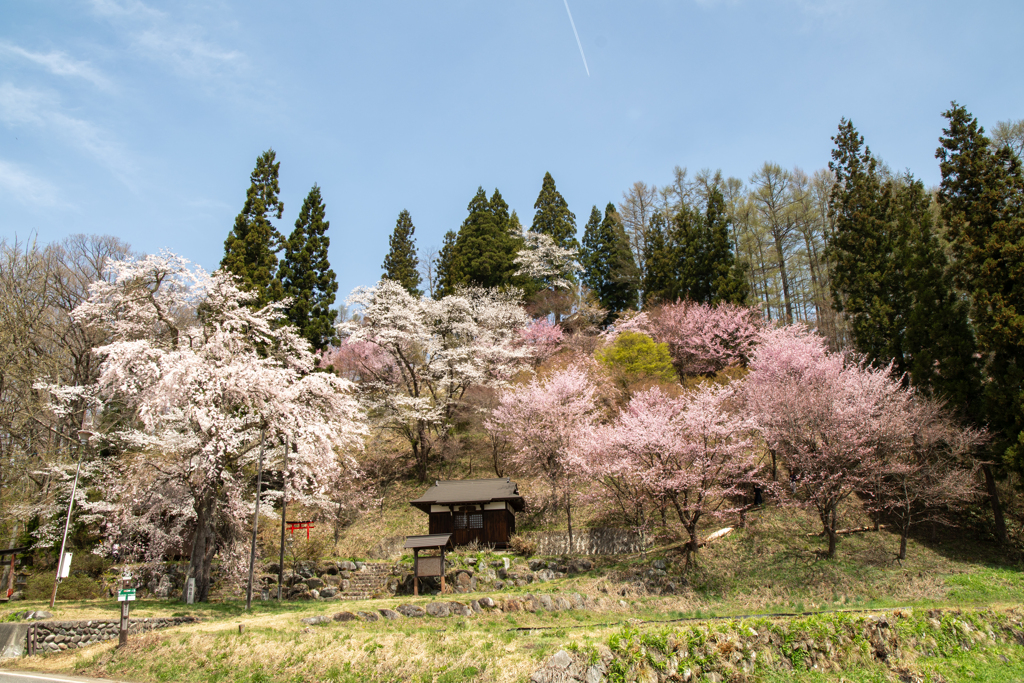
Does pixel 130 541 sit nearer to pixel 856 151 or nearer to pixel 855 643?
pixel 855 643

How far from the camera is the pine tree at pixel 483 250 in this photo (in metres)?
39.5

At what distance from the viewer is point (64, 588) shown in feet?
58.5

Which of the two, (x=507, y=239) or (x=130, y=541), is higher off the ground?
(x=507, y=239)

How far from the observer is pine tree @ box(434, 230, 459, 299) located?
1594 inches

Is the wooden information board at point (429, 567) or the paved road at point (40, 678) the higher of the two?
the wooden information board at point (429, 567)

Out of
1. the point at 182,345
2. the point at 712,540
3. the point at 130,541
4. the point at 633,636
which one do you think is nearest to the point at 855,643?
the point at 633,636

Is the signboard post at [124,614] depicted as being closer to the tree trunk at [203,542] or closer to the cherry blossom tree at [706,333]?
the tree trunk at [203,542]

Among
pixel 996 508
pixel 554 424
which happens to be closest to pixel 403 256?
pixel 554 424

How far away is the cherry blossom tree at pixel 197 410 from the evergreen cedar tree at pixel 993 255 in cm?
2137

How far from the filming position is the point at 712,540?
1767 cm

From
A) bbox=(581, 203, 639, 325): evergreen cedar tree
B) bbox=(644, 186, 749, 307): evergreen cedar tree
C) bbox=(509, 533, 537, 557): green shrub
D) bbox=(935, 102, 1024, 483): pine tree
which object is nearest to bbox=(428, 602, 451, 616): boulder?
bbox=(509, 533, 537, 557): green shrub

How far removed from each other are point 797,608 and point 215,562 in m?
21.5

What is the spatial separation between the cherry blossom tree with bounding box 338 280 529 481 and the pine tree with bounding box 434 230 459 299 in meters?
6.51

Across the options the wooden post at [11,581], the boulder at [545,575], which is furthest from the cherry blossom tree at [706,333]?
the wooden post at [11,581]
